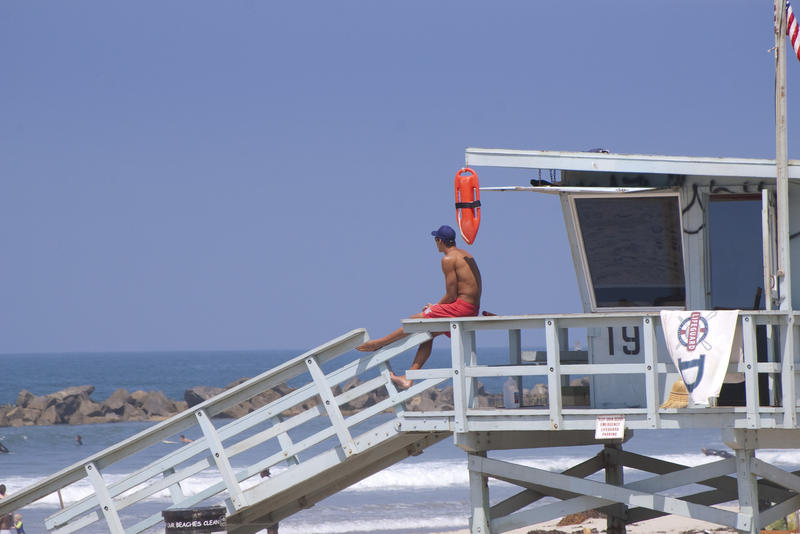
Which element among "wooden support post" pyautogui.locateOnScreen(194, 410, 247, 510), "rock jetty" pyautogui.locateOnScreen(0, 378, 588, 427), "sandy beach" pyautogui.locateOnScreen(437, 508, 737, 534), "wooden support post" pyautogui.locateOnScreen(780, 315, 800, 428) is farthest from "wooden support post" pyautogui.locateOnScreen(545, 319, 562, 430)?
"rock jetty" pyautogui.locateOnScreen(0, 378, 588, 427)

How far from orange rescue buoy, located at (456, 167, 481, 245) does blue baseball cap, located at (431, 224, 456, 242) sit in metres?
0.26

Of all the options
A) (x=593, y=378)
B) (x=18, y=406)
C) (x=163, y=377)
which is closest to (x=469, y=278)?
(x=593, y=378)

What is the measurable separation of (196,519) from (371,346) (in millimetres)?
2515

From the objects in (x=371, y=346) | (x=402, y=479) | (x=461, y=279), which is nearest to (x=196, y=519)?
(x=371, y=346)

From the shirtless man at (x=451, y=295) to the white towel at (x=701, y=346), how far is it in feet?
7.04

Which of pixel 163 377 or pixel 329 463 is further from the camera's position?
pixel 163 377

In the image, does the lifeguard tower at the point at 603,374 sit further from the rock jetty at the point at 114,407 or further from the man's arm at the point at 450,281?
the rock jetty at the point at 114,407

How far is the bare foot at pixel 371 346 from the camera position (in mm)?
11891

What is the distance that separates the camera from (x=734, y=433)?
35.2ft

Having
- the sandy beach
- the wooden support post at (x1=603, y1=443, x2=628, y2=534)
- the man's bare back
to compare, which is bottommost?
the sandy beach

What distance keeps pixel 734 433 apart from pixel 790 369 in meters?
0.82

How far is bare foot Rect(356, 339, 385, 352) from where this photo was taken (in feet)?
39.0

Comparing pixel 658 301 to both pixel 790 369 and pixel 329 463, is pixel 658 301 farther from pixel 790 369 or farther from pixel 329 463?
pixel 329 463

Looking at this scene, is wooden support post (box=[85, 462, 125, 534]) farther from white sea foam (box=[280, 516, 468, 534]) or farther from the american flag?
white sea foam (box=[280, 516, 468, 534])
